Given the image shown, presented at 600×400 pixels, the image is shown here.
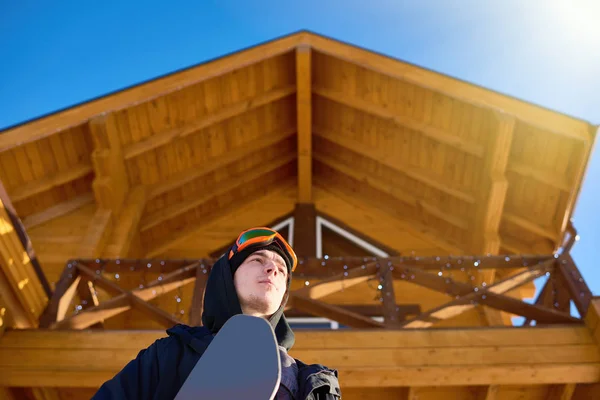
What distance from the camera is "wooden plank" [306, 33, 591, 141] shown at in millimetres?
6336

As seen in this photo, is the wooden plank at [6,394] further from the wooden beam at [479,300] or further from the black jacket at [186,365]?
the wooden beam at [479,300]

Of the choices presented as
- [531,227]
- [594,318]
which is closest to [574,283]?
[594,318]

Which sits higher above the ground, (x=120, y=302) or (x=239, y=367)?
(x=239, y=367)

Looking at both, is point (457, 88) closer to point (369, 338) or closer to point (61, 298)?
point (369, 338)

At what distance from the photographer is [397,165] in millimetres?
8312

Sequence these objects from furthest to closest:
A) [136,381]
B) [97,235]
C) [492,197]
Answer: [492,197] → [97,235] → [136,381]

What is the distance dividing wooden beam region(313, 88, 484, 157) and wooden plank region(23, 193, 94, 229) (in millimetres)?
3434

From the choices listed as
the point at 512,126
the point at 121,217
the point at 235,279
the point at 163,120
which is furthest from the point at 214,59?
the point at 235,279

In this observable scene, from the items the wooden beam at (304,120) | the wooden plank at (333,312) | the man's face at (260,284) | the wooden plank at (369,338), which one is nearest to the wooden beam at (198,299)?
the wooden plank at (369,338)

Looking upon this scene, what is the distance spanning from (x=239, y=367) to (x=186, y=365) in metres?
0.81

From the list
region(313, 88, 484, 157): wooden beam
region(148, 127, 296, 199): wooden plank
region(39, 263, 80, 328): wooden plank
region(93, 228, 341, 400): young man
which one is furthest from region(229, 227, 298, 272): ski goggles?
region(148, 127, 296, 199): wooden plank

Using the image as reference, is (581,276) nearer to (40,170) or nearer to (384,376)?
(384,376)

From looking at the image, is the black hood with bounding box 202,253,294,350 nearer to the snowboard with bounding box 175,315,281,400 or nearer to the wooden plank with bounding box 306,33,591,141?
the snowboard with bounding box 175,315,281,400

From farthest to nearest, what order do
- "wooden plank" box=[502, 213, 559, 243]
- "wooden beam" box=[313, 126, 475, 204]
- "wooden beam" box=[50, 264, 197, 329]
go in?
"wooden beam" box=[313, 126, 475, 204] < "wooden plank" box=[502, 213, 559, 243] < "wooden beam" box=[50, 264, 197, 329]
